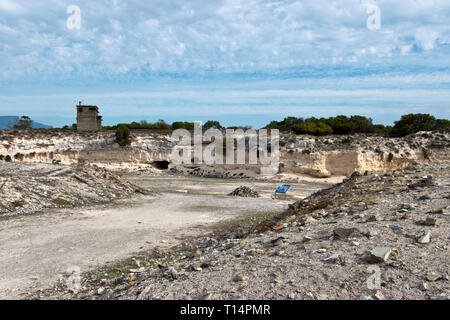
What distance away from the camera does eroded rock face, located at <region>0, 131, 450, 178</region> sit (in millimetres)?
36875

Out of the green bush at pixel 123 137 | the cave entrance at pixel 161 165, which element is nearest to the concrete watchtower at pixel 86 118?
the green bush at pixel 123 137

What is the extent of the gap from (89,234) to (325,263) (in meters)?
7.99

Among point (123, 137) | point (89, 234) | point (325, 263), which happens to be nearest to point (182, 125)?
point (123, 137)

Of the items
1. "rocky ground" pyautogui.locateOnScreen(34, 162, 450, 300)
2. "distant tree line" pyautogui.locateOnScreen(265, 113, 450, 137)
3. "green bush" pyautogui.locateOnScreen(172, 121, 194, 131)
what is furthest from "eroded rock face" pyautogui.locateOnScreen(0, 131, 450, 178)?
"rocky ground" pyautogui.locateOnScreen(34, 162, 450, 300)

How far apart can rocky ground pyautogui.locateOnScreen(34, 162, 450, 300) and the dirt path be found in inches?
32.6

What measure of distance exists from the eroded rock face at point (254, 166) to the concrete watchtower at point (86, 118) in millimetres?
4169

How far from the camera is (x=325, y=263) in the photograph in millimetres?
5344

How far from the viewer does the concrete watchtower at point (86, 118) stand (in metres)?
46.7

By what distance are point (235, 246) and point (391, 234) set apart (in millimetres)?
2825

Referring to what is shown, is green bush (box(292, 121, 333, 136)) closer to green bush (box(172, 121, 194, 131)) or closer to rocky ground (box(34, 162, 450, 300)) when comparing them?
green bush (box(172, 121, 194, 131))

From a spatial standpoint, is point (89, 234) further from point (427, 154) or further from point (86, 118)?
point (86, 118)
